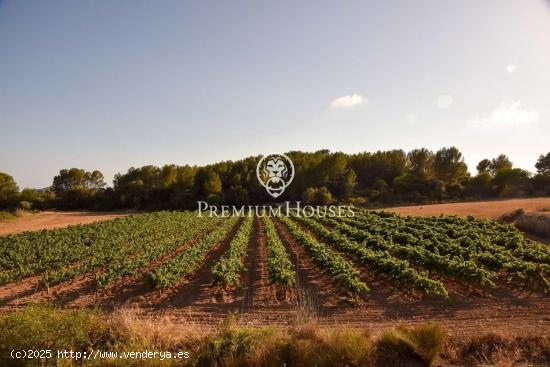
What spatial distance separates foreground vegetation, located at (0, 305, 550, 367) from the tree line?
51938 mm

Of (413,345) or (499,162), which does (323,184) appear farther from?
(413,345)

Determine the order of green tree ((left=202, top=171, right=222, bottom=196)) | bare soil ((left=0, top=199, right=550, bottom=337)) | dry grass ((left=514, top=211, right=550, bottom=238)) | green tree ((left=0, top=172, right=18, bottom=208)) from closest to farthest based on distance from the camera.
→ bare soil ((left=0, top=199, right=550, bottom=337)) → dry grass ((left=514, top=211, right=550, bottom=238)) → green tree ((left=0, top=172, right=18, bottom=208)) → green tree ((left=202, top=171, right=222, bottom=196))

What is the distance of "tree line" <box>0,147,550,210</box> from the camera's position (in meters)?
60.2

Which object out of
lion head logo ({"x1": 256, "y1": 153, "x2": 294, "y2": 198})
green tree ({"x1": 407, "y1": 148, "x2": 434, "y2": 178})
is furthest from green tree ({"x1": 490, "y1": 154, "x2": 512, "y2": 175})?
lion head logo ({"x1": 256, "y1": 153, "x2": 294, "y2": 198})

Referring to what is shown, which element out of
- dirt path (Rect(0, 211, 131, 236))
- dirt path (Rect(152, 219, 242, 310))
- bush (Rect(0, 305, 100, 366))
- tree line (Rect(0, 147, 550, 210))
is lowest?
dirt path (Rect(152, 219, 242, 310))

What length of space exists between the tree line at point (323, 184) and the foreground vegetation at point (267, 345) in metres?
51.9

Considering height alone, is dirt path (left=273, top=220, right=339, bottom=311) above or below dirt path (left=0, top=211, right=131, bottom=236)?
below

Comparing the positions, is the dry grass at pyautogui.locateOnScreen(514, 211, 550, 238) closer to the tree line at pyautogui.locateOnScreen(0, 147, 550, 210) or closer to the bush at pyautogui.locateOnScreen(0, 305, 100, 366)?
the tree line at pyautogui.locateOnScreen(0, 147, 550, 210)

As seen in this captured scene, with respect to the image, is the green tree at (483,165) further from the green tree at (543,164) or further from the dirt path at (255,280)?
the dirt path at (255,280)

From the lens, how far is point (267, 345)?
6.54 metres

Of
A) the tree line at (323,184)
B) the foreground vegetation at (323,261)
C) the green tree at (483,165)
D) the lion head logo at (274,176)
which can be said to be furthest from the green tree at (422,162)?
the foreground vegetation at (323,261)

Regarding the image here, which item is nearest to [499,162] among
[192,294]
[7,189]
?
[192,294]

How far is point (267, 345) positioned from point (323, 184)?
61427 mm

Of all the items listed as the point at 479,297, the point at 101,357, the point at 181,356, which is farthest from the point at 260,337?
the point at 479,297
